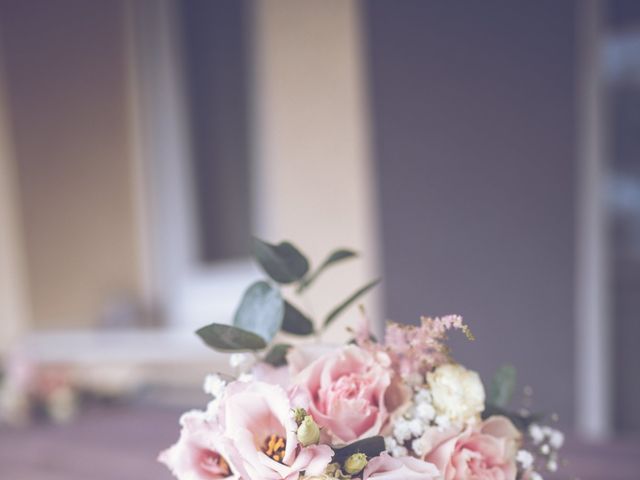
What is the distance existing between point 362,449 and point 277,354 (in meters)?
0.18

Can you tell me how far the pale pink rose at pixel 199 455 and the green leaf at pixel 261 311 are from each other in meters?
0.13

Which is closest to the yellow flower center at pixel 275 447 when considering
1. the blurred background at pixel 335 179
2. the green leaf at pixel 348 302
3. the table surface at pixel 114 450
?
the green leaf at pixel 348 302

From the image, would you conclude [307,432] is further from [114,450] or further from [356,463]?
[114,450]

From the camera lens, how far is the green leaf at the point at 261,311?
30.6 inches

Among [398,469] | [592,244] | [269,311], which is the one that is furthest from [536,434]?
[592,244]

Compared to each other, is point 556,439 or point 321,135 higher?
point 321,135

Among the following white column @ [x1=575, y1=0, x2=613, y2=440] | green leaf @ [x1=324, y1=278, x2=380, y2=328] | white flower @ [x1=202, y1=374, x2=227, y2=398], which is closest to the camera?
white flower @ [x1=202, y1=374, x2=227, y2=398]

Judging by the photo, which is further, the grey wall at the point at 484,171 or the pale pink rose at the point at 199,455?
the grey wall at the point at 484,171

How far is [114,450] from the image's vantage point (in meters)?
1.50

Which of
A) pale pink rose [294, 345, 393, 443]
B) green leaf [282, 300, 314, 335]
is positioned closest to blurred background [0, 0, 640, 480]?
green leaf [282, 300, 314, 335]

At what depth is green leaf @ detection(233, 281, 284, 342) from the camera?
0.78 meters

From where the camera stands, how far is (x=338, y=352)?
0.73 m

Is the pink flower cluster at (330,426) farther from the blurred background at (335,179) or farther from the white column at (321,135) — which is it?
the white column at (321,135)

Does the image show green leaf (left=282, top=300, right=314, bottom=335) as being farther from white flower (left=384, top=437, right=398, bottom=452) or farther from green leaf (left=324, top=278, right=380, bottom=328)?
white flower (left=384, top=437, right=398, bottom=452)
